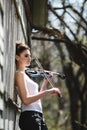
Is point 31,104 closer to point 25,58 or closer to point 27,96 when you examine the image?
point 27,96

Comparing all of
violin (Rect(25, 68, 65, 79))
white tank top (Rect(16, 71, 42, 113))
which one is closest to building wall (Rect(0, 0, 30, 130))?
white tank top (Rect(16, 71, 42, 113))

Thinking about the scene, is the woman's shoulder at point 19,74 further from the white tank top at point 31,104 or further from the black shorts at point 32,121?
the black shorts at point 32,121

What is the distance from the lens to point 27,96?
518 centimetres

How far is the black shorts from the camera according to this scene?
5234mm

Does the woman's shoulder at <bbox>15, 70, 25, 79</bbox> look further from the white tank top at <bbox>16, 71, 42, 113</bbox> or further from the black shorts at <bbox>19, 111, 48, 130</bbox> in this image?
the black shorts at <bbox>19, 111, 48, 130</bbox>

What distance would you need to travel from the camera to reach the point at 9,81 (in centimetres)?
528

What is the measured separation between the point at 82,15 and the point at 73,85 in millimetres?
5300

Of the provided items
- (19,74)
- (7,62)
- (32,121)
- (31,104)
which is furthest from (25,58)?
(32,121)

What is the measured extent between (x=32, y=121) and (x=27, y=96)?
0.91 ft

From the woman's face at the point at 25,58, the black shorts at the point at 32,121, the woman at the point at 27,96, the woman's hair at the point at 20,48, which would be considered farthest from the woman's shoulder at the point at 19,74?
the black shorts at the point at 32,121

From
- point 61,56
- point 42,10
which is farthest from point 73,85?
point 42,10

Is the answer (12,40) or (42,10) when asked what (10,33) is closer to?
(12,40)

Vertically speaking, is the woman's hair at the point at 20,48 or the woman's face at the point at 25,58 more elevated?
the woman's hair at the point at 20,48

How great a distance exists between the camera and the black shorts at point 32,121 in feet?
17.2
